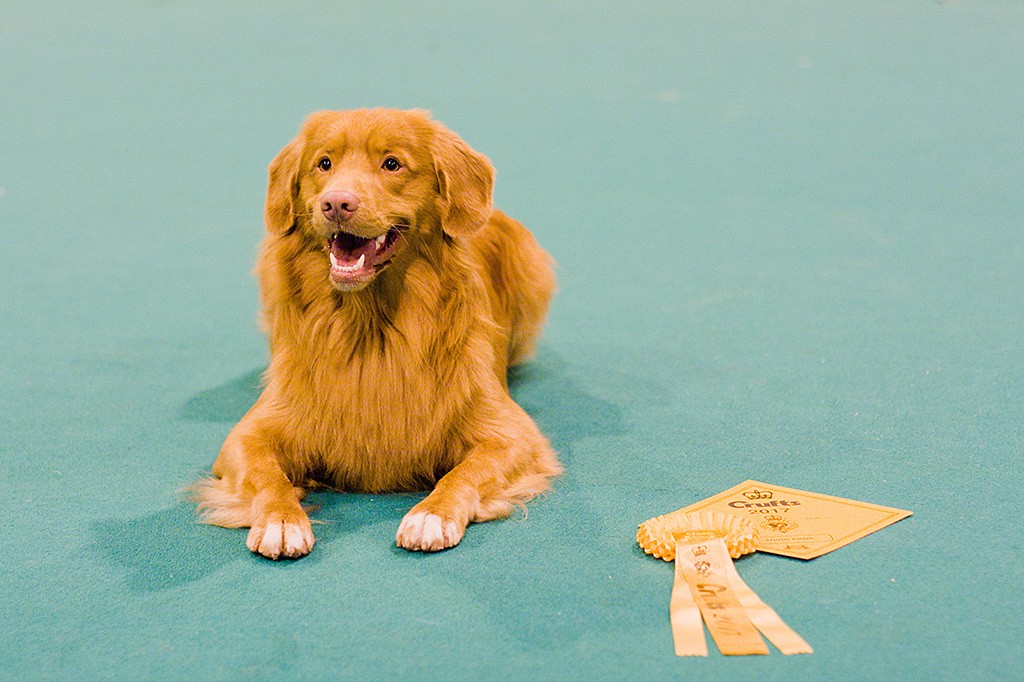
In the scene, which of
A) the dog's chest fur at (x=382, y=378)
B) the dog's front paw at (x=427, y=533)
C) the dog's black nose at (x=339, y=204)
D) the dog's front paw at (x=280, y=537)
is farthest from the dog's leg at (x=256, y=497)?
the dog's black nose at (x=339, y=204)

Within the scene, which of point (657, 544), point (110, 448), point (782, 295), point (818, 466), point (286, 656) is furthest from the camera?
point (782, 295)

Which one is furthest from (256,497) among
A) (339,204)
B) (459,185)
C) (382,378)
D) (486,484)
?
(459,185)

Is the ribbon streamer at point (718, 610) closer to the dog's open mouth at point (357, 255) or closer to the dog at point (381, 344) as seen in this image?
the dog at point (381, 344)

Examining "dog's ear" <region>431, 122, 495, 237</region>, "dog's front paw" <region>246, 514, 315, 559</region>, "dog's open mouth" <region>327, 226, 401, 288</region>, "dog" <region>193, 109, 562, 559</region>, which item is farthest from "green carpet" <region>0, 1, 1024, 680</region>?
"dog's ear" <region>431, 122, 495, 237</region>

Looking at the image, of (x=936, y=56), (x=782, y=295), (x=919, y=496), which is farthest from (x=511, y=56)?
(x=919, y=496)

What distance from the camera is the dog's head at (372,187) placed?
290 cm

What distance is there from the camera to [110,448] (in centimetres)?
358

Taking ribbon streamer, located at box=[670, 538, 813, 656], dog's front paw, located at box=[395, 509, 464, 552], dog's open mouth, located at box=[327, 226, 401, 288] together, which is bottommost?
dog's front paw, located at box=[395, 509, 464, 552]

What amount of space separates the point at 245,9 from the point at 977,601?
7.85m

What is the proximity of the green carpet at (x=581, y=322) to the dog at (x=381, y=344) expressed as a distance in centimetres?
15

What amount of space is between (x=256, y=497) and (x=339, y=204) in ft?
2.72

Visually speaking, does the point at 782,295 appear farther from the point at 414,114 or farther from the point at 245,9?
the point at 245,9

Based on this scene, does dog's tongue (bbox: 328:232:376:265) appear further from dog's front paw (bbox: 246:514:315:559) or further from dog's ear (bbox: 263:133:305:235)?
dog's front paw (bbox: 246:514:315:559)

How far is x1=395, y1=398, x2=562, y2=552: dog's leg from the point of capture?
9.22ft
